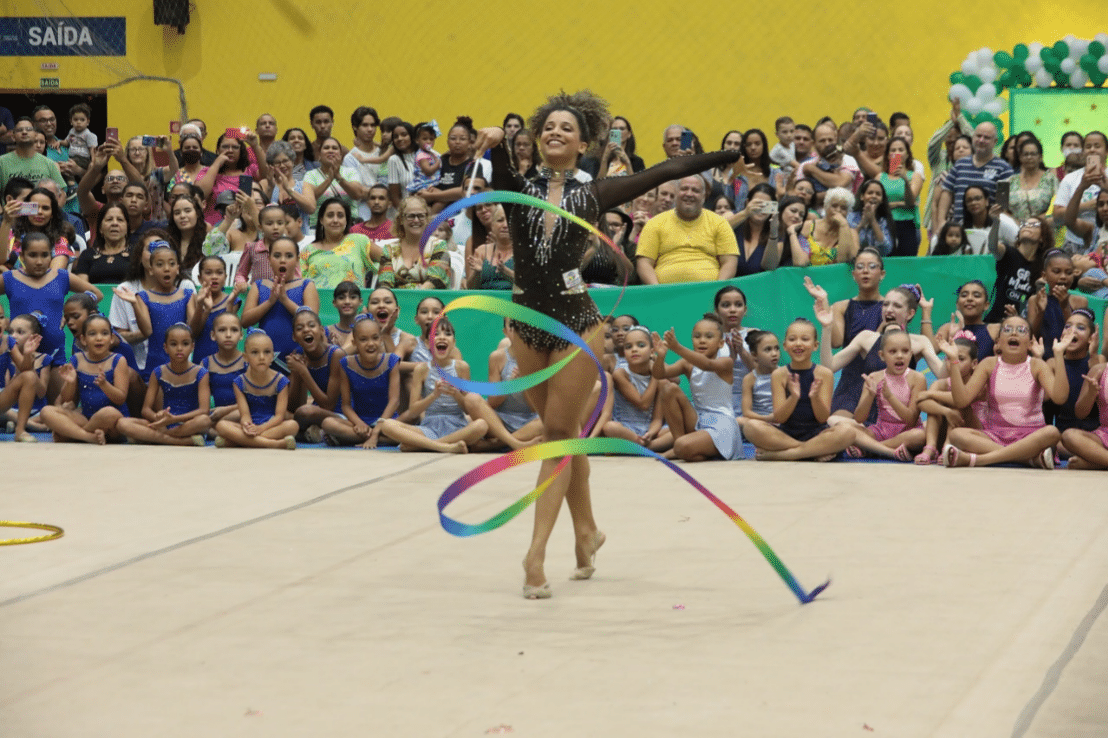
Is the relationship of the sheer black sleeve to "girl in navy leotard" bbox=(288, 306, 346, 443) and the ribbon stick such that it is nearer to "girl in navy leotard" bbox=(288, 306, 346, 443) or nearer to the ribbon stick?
the ribbon stick

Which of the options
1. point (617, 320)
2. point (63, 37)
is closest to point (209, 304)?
point (617, 320)

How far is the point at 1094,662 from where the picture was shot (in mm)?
4219

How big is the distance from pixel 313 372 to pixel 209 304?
93 cm

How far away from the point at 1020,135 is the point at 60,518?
824cm

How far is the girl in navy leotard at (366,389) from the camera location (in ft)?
29.7

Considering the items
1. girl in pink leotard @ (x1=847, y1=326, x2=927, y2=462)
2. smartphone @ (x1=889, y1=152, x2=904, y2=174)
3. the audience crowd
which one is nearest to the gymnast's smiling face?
the audience crowd

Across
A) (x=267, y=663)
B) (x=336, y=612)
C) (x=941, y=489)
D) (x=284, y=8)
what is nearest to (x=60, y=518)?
(x=336, y=612)

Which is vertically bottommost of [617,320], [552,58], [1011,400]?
[1011,400]

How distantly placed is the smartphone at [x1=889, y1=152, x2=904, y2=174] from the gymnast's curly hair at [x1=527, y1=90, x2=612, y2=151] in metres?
6.09

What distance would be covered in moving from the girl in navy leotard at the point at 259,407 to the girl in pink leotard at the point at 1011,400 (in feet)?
14.0

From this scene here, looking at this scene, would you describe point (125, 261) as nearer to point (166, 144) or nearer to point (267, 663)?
point (166, 144)

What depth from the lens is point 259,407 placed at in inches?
360

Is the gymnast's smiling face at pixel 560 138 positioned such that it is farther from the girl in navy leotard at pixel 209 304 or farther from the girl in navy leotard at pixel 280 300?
the girl in navy leotard at pixel 209 304

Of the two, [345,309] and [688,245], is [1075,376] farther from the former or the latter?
[345,309]
